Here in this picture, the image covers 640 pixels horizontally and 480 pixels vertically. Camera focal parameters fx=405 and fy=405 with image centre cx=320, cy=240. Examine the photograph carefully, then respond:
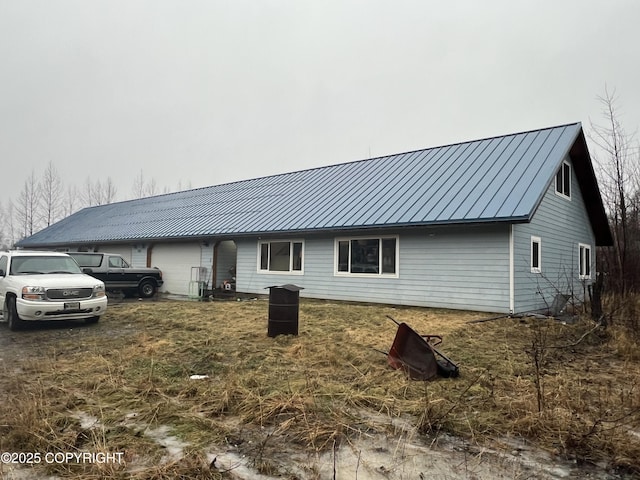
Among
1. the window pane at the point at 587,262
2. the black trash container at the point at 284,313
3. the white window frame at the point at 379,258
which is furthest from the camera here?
the window pane at the point at 587,262

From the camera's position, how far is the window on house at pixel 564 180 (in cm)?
1493

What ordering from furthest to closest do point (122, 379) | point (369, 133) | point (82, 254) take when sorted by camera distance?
point (369, 133) → point (82, 254) → point (122, 379)

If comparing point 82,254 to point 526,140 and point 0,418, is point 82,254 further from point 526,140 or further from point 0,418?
point 526,140

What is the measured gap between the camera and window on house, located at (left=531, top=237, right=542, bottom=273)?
1291 cm

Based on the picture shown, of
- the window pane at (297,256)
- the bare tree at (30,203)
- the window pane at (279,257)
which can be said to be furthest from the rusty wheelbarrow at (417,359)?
the bare tree at (30,203)

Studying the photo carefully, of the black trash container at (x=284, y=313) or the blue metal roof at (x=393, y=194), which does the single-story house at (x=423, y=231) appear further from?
the black trash container at (x=284, y=313)

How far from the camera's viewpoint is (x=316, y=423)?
12.8 feet

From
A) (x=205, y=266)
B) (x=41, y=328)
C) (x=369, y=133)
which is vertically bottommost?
(x=41, y=328)

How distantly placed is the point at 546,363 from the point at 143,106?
117 feet

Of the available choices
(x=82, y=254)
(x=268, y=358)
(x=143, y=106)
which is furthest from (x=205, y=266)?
(x=143, y=106)

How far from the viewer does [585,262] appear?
18.3 m

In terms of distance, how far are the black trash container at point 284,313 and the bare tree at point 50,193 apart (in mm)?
52577

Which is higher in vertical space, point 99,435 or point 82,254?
point 82,254

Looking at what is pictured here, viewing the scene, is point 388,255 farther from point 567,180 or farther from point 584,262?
point 584,262
